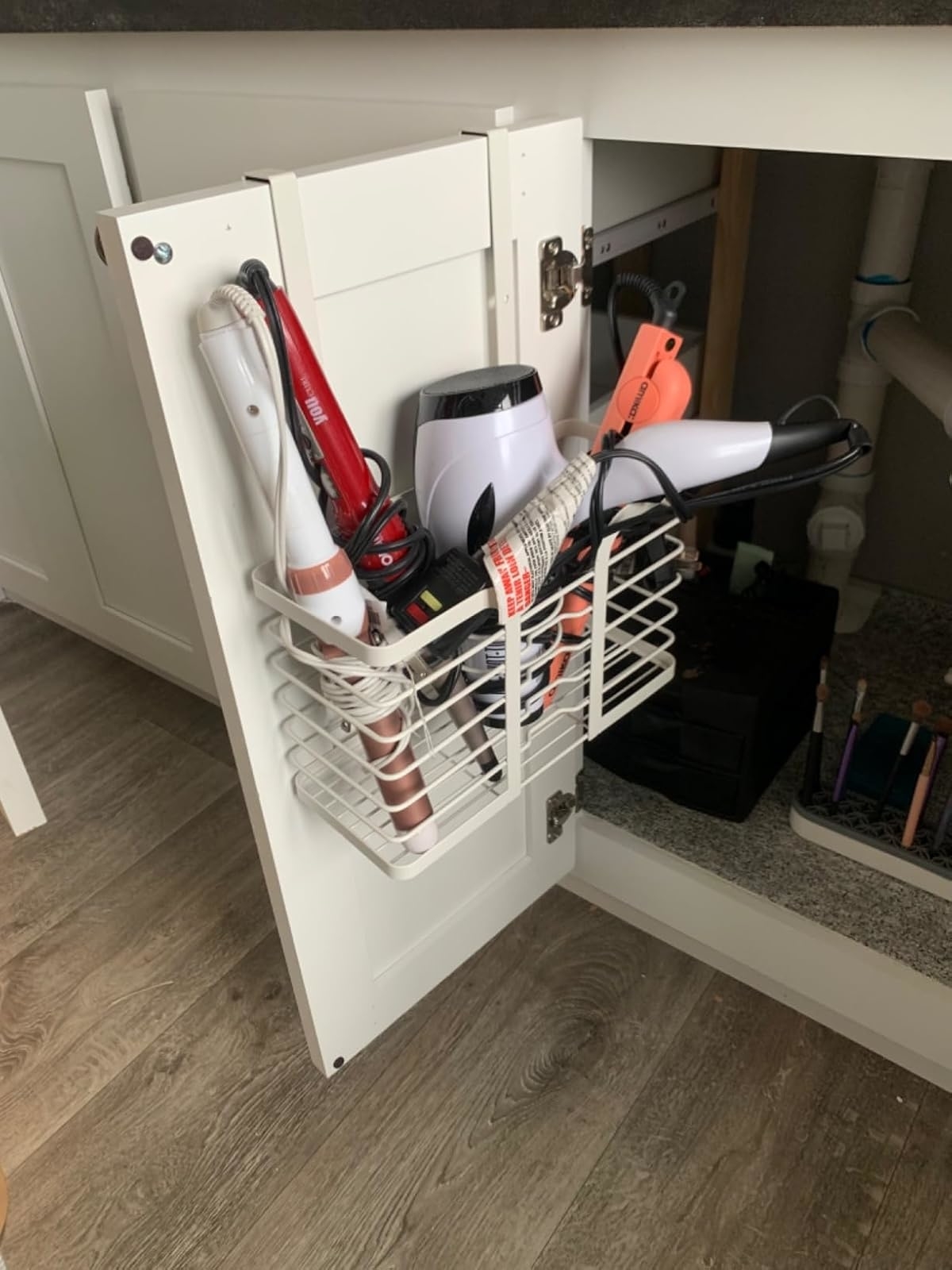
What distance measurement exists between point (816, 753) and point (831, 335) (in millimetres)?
650

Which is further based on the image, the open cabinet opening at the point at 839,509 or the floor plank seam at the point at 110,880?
the floor plank seam at the point at 110,880

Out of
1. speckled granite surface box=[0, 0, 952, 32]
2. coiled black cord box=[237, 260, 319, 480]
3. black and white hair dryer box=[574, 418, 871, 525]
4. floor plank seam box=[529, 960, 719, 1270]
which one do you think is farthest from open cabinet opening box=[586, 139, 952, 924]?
coiled black cord box=[237, 260, 319, 480]

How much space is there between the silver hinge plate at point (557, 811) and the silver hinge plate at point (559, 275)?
0.52 m

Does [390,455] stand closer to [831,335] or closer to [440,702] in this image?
[440,702]

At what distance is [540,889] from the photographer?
1.18 metres

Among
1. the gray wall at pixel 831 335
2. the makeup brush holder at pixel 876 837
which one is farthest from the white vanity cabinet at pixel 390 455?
the gray wall at pixel 831 335

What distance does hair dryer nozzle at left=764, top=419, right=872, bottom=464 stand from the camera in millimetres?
710

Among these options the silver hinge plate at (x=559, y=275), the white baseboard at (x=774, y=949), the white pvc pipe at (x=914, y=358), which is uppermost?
the silver hinge plate at (x=559, y=275)

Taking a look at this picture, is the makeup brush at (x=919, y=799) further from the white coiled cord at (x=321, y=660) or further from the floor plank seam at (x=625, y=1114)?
the white coiled cord at (x=321, y=660)

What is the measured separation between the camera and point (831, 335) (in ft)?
4.54

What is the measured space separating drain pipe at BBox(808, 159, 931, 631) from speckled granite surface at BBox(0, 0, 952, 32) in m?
0.60

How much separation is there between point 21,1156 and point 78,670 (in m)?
0.85

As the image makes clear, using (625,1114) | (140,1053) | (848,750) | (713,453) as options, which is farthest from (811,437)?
(140,1053)

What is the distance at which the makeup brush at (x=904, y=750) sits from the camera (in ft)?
3.19
